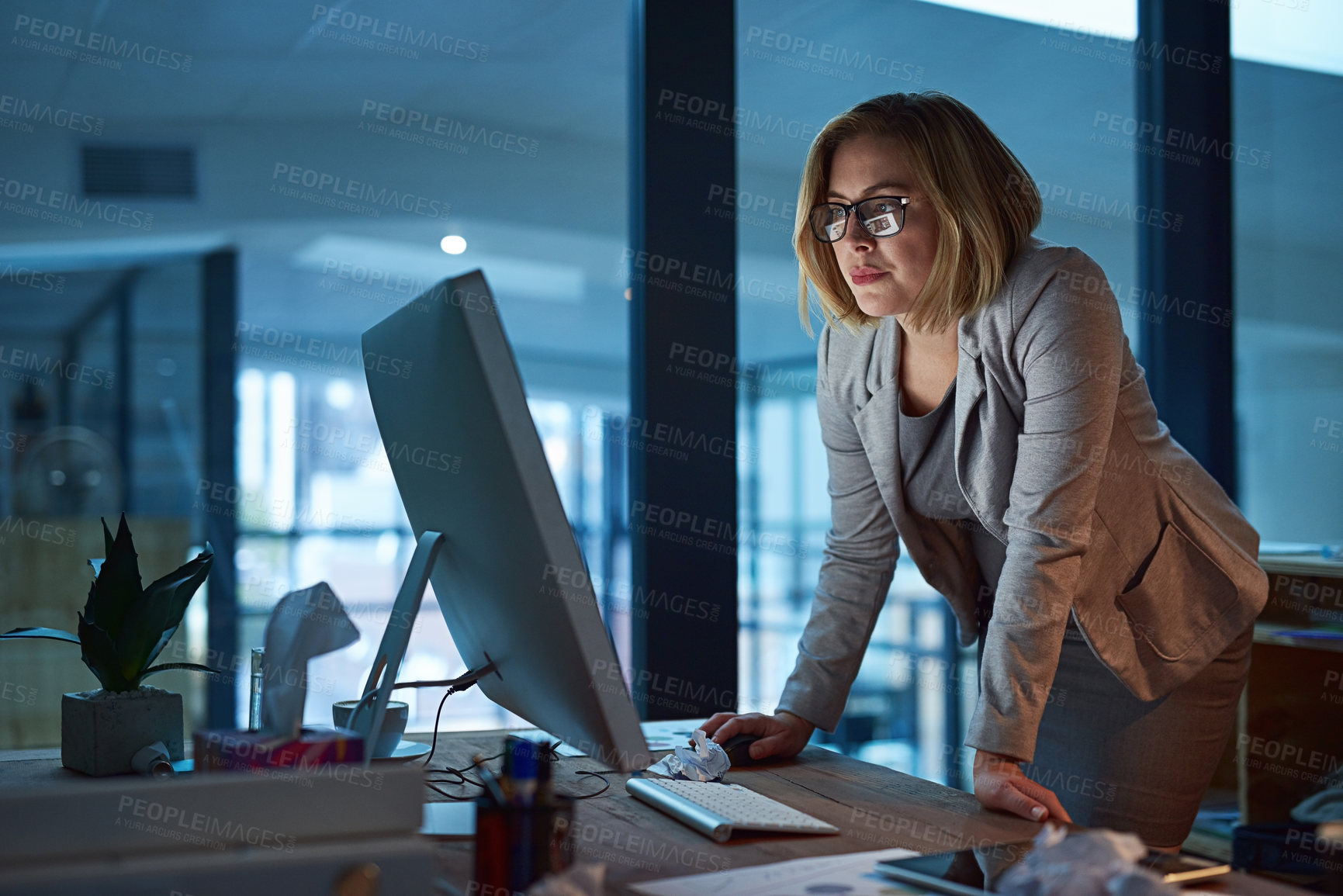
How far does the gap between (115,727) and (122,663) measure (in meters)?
0.08

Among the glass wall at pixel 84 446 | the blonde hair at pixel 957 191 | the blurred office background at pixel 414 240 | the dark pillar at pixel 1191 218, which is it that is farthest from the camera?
the dark pillar at pixel 1191 218

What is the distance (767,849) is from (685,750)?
330 millimetres

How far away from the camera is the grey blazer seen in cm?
129

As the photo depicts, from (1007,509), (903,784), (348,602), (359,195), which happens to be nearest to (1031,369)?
(1007,509)

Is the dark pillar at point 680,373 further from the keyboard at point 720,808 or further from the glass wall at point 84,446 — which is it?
the glass wall at point 84,446

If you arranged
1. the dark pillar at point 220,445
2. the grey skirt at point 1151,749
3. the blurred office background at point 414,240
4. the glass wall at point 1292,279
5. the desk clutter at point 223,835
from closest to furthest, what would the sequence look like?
1. the desk clutter at point 223,835
2. the grey skirt at point 1151,749
3. the blurred office background at point 414,240
4. the dark pillar at point 220,445
5. the glass wall at point 1292,279

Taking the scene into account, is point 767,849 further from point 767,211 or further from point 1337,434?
point 1337,434

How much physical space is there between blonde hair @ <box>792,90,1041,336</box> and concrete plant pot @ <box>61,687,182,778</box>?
44.1 inches

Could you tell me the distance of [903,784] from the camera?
134 centimetres

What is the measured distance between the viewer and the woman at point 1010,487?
1.30 meters

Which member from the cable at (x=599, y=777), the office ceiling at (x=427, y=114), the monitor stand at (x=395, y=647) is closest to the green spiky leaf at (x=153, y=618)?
the monitor stand at (x=395, y=647)

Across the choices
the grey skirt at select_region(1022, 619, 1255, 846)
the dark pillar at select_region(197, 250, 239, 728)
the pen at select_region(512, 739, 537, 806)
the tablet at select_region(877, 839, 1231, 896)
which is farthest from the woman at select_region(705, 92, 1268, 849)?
the dark pillar at select_region(197, 250, 239, 728)

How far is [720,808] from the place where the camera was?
113 centimetres

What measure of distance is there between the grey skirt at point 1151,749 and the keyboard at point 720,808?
2.01 feet
